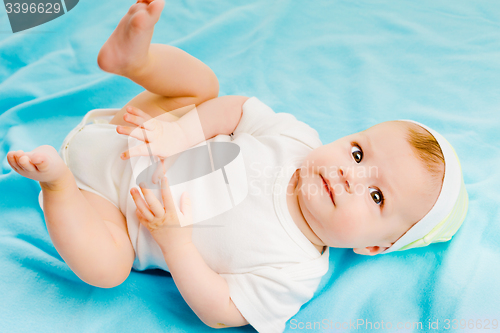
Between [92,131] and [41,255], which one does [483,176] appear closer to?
[92,131]

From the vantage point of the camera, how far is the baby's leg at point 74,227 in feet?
2.14

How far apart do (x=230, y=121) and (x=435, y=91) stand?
83 centimetres

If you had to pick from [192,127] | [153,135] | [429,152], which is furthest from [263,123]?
[429,152]

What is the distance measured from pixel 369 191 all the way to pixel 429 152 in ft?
0.52

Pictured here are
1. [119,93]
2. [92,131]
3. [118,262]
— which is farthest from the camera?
[119,93]

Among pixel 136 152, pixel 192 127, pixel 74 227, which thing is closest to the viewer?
pixel 74 227

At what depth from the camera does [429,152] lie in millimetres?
815

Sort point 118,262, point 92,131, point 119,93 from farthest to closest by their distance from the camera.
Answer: point 119,93
point 92,131
point 118,262

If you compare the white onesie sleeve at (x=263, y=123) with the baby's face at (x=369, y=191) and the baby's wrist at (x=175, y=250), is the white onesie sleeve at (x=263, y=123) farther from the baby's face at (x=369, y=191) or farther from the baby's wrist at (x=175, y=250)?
the baby's wrist at (x=175, y=250)

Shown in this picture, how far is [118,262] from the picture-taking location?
2.72 ft

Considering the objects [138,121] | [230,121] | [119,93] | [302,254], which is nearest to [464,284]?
[302,254]

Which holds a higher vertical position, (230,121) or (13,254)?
(230,121)

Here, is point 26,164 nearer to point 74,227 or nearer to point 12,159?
point 12,159

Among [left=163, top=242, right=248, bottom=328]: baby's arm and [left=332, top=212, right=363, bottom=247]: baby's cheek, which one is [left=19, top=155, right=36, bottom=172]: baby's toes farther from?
[left=332, top=212, right=363, bottom=247]: baby's cheek
